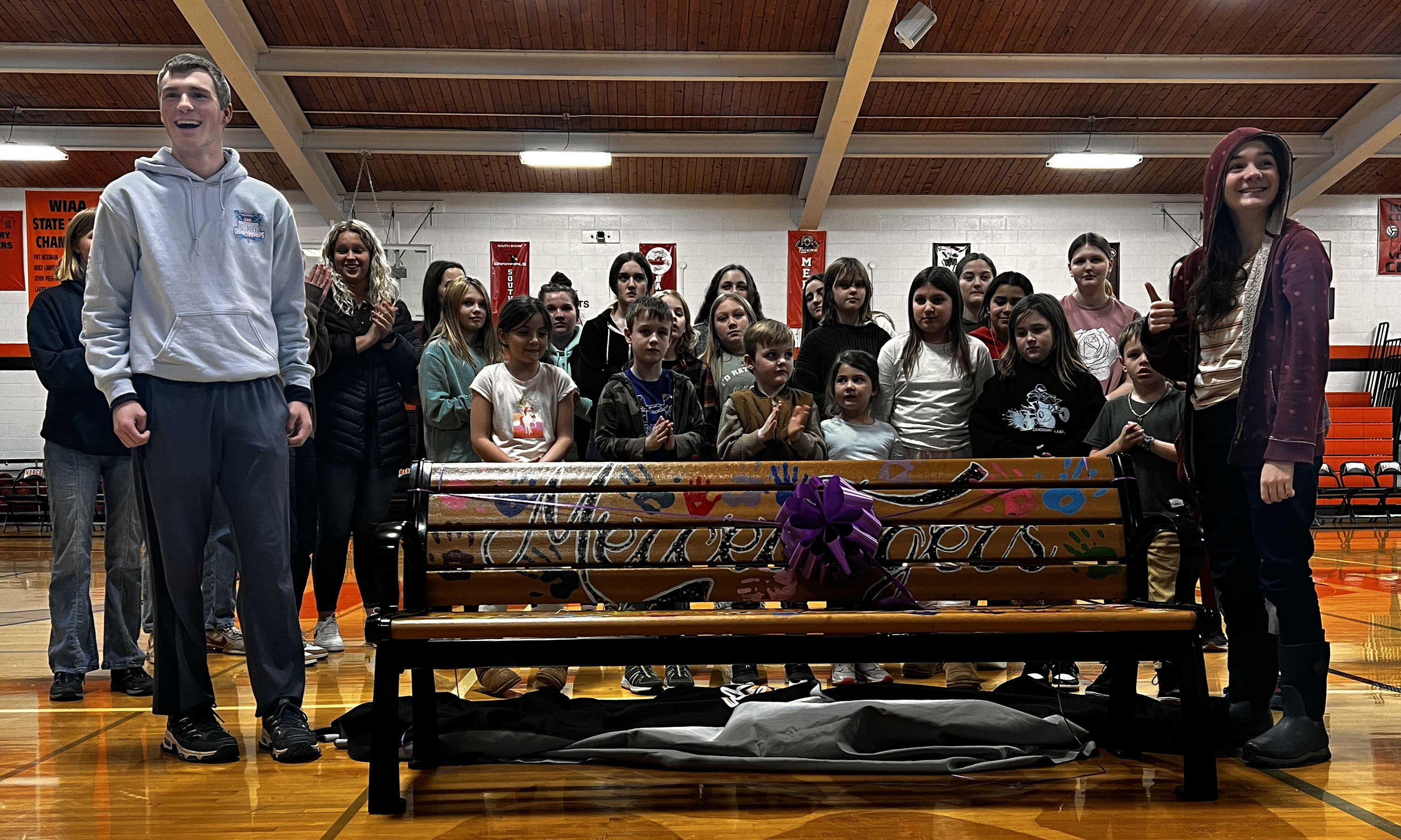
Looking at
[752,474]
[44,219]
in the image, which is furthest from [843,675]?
[44,219]

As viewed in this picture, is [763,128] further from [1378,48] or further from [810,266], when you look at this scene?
[1378,48]

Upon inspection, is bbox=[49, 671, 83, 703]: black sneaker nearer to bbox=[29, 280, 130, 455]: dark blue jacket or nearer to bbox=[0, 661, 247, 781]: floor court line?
bbox=[0, 661, 247, 781]: floor court line

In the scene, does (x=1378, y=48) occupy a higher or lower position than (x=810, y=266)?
higher

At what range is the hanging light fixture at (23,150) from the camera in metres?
12.1

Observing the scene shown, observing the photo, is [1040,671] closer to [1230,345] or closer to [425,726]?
[1230,345]

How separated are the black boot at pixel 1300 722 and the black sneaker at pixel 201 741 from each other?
8.27 feet

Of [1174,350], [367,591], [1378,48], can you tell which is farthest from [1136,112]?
[367,591]

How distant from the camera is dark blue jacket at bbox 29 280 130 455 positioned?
11.4 feet

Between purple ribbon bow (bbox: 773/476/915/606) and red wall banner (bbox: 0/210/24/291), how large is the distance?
14.5 metres

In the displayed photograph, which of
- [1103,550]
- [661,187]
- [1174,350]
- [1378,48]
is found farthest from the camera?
[661,187]

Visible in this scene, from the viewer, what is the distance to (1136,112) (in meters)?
12.3

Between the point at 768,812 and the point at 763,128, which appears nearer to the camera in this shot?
the point at 768,812

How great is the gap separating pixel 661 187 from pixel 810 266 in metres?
2.25

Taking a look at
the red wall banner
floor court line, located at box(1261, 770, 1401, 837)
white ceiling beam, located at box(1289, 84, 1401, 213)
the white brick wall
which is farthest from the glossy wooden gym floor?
the red wall banner
